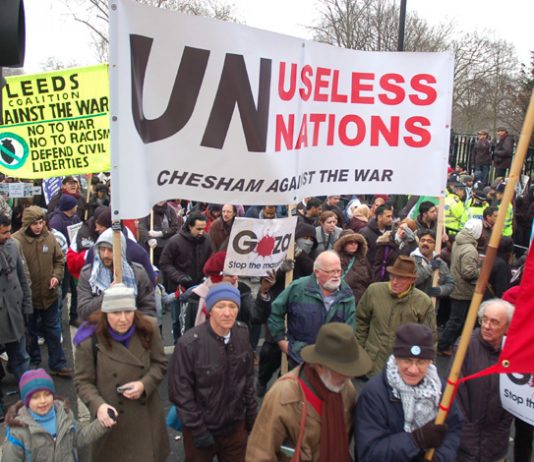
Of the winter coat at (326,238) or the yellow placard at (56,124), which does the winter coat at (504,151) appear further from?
the yellow placard at (56,124)

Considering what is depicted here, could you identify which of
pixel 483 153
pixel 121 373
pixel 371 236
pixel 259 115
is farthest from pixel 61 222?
pixel 483 153

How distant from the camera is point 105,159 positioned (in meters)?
7.29

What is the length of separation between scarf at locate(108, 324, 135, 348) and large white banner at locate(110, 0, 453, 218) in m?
0.69

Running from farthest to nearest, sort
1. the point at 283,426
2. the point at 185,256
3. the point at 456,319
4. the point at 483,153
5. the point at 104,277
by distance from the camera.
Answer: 1. the point at 483,153
2. the point at 456,319
3. the point at 185,256
4. the point at 104,277
5. the point at 283,426

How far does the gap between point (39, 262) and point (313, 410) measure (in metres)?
3.99

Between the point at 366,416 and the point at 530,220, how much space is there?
8.84m

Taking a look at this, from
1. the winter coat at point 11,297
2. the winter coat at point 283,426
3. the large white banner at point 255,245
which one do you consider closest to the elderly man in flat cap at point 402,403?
the winter coat at point 283,426

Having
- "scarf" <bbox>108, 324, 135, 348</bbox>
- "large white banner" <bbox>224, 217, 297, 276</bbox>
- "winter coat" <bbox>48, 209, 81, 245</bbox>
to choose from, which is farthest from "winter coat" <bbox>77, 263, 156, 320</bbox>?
"winter coat" <bbox>48, 209, 81, 245</bbox>

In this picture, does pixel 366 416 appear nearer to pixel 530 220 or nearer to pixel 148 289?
pixel 148 289

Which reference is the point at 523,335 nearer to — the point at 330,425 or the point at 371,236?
the point at 330,425

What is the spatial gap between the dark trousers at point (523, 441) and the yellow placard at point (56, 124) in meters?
5.21

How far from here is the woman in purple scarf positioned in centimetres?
354

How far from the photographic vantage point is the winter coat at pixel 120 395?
3568 mm

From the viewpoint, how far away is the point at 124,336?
142 inches
